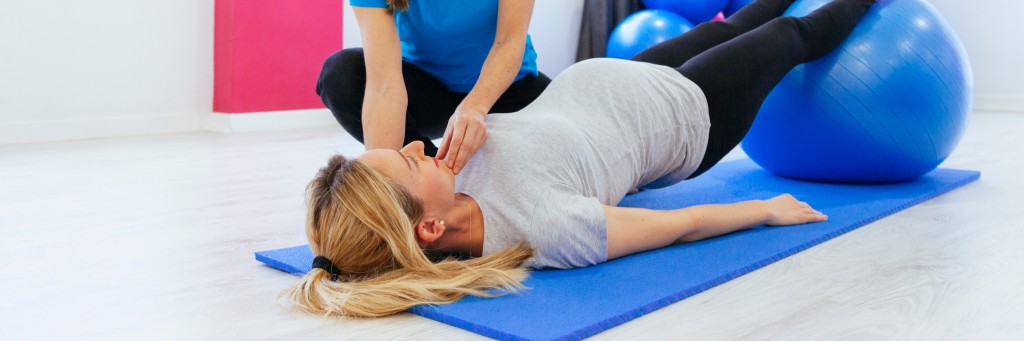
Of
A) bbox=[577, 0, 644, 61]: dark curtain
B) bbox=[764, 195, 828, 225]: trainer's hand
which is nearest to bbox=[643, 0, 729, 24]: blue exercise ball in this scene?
bbox=[577, 0, 644, 61]: dark curtain

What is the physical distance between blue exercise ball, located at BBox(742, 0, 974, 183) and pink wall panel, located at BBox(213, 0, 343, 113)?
7.92 feet

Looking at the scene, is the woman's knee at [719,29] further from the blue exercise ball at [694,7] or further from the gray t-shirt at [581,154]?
the blue exercise ball at [694,7]

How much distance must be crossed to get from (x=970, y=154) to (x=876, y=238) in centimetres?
183

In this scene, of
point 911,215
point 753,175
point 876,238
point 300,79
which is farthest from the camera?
point 300,79

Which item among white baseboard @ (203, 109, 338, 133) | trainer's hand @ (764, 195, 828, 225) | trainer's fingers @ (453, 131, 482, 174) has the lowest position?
white baseboard @ (203, 109, 338, 133)

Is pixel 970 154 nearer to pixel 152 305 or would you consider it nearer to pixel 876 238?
pixel 876 238

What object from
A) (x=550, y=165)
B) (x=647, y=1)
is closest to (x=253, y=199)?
(x=550, y=165)

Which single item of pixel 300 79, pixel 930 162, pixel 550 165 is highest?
pixel 550 165

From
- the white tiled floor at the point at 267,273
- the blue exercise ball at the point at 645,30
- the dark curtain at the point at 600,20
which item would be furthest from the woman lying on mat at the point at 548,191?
the dark curtain at the point at 600,20

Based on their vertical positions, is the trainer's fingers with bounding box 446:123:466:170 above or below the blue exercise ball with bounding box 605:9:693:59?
above

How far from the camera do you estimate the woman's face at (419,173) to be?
1494mm

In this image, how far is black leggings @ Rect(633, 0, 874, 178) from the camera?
204 centimetres

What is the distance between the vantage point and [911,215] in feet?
7.32

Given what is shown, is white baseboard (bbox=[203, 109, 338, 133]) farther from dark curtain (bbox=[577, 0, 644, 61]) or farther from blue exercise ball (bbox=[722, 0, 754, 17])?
blue exercise ball (bbox=[722, 0, 754, 17])
